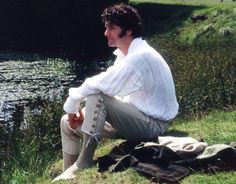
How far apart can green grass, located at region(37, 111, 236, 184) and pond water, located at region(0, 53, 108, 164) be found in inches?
214

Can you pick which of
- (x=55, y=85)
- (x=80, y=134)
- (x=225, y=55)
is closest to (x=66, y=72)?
(x=55, y=85)

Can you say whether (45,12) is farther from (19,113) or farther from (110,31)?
(110,31)

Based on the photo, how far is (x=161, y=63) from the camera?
734 cm

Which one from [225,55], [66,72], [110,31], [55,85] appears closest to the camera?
[110,31]

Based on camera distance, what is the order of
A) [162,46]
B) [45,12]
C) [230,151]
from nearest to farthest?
[230,151] → [162,46] → [45,12]

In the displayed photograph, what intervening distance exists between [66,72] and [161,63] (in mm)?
20892

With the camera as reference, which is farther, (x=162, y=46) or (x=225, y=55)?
(x=162, y=46)

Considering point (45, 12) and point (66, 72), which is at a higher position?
point (45, 12)

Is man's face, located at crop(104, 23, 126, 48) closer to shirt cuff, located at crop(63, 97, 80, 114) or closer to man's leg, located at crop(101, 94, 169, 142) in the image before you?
man's leg, located at crop(101, 94, 169, 142)

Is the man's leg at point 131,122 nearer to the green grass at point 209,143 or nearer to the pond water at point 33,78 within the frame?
the green grass at point 209,143

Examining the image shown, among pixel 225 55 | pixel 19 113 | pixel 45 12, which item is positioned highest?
pixel 45 12

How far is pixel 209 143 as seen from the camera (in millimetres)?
7582

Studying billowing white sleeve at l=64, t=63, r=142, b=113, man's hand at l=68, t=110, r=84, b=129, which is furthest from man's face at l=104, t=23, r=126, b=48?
man's hand at l=68, t=110, r=84, b=129

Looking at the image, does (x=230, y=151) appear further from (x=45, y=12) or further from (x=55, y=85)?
Answer: (x=45, y=12)
